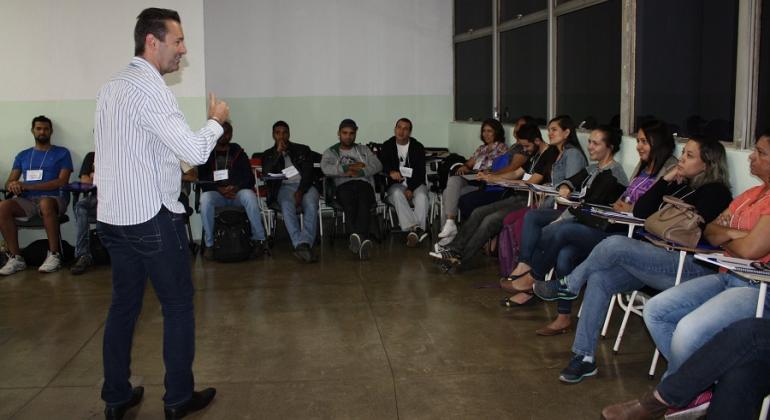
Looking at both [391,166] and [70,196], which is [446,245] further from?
[70,196]

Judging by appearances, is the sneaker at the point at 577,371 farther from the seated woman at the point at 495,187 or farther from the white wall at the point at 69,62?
the white wall at the point at 69,62

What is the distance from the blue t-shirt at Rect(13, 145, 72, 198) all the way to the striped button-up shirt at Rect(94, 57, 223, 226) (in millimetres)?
4491

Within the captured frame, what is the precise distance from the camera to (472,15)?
9.23m

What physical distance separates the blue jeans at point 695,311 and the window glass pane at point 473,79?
224 inches

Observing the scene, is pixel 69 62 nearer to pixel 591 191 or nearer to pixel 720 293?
pixel 591 191

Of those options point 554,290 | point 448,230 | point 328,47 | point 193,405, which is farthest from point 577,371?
point 328,47

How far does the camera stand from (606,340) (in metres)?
4.41

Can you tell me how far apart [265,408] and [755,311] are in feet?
6.97

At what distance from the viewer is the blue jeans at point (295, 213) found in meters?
7.14

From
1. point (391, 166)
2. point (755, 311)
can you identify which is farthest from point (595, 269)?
point (391, 166)

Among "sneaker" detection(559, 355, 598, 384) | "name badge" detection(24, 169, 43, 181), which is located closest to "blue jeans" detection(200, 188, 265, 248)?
"name badge" detection(24, 169, 43, 181)

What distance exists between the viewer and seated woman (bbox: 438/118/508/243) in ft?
23.5

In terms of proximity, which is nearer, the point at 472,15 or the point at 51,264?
the point at 51,264

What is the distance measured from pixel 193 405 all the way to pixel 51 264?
387 cm
